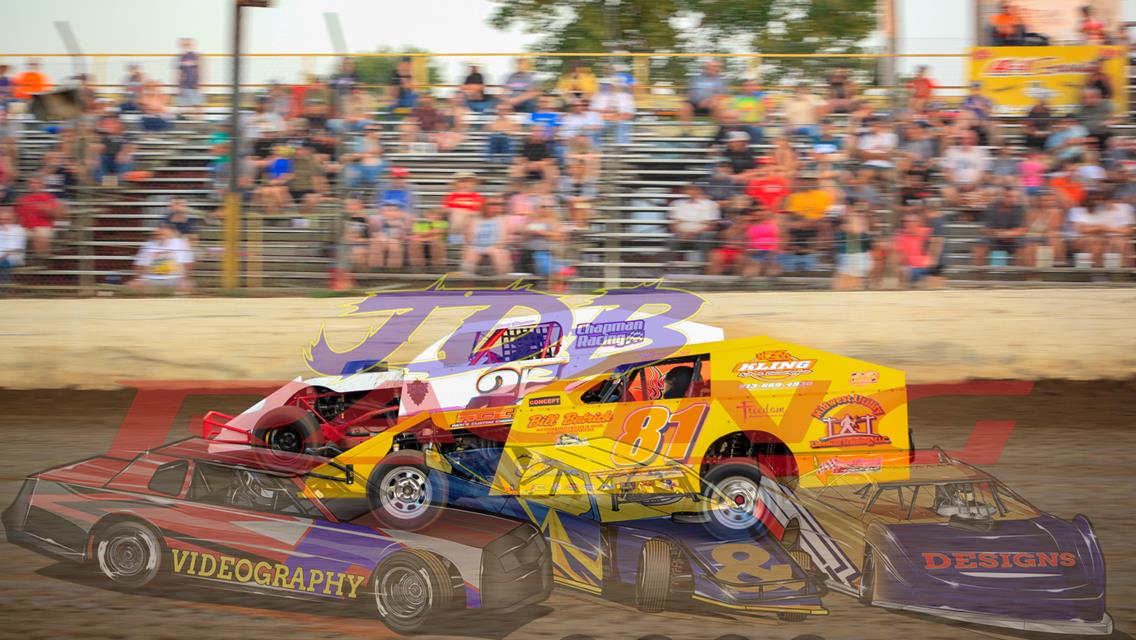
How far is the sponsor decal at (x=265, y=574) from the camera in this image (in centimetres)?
449

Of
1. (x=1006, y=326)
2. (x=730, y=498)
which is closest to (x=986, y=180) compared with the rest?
(x=1006, y=326)

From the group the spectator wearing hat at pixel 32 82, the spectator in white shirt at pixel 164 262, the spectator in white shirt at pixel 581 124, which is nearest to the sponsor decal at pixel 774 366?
the spectator in white shirt at pixel 581 124

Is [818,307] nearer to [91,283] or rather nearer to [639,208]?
[639,208]

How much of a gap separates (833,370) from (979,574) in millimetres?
1651

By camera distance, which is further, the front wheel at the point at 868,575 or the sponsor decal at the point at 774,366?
the sponsor decal at the point at 774,366

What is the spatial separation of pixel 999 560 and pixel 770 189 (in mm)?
6174

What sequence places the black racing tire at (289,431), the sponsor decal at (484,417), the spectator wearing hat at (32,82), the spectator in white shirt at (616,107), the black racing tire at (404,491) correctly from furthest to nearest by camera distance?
the spectator wearing hat at (32,82) < the spectator in white shirt at (616,107) < the black racing tire at (289,431) < the sponsor decal at (484,417) < the black racing tire at (404,491)

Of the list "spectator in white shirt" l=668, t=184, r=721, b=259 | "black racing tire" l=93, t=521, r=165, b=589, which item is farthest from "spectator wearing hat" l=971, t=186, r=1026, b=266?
"black racing tire" l=93, t=521, r=165, b=589

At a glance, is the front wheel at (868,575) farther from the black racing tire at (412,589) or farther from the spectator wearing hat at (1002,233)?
the spectator wearing hat at (1002,233)

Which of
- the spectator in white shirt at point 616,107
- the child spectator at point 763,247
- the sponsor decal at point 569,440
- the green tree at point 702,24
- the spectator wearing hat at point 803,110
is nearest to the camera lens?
the sponsor decal at point 569,440

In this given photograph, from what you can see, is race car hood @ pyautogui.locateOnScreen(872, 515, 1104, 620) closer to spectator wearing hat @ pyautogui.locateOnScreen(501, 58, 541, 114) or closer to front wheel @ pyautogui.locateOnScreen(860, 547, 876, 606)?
front wheel @ pyautogui.locateOnScreen(860, 547, 876, 606)

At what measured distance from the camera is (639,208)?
→ 10.6 m

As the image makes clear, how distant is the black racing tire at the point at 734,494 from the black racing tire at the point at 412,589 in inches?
54.2

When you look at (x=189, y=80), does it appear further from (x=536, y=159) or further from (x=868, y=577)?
(x=868, y=577)
